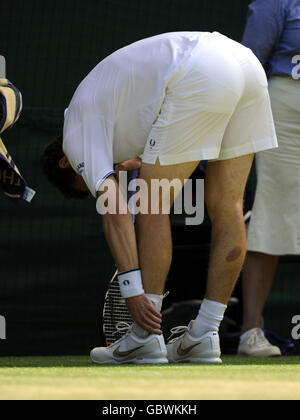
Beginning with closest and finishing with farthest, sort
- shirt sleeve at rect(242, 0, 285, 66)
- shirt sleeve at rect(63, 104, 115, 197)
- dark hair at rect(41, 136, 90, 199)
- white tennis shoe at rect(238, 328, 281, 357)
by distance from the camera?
shirt sleeve at rect(63, 104, 115, 197), dark hair at rect(41, 136, 90, 199), white tennis shoe at rect(238, 328, 281, 357), shirt sleeve at rect(242, 0, 285, 66)

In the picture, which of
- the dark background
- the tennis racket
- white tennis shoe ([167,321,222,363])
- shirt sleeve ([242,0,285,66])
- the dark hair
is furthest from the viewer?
the dark background

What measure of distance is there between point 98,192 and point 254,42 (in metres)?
1.40

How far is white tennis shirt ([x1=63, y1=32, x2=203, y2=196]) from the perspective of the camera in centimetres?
394

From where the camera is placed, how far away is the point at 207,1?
18.9 feet

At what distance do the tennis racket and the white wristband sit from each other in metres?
0.68

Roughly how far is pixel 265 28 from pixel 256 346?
56.8 inches

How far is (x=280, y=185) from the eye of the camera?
496 centimetres

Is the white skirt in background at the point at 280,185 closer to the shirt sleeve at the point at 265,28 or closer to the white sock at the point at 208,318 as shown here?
the shirt sleeve at the point at 265,28

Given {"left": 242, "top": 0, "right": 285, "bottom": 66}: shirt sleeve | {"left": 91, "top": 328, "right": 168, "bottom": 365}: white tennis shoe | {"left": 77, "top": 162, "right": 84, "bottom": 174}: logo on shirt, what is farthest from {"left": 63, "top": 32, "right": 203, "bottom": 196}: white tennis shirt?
{"left": 242, "top": 0, "right": 285, "bottom": 66}: shirt sleeve

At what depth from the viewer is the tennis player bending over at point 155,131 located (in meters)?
3.92

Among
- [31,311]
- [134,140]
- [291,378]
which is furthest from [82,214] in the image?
[291,378]

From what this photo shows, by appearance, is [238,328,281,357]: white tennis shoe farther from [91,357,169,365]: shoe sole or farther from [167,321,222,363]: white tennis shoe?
[91,357,169,365]: shoe sole

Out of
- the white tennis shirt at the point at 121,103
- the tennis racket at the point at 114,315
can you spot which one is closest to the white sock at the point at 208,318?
the tennis racket at the point at 114,315

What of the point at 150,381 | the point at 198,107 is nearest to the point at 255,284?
the point at 198,107
